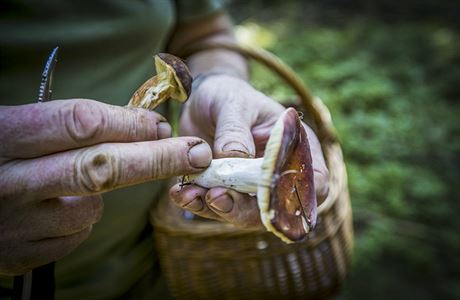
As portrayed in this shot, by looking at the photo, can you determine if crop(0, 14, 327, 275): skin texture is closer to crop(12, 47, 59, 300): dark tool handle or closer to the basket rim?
crop(12, 47, 59, 300): dark tool handle

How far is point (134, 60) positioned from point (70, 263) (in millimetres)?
508

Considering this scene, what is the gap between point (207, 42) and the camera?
139 centimetres

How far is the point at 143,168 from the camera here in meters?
0.63

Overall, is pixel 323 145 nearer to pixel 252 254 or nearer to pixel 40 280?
→ pixel 252 254

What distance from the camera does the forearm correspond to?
129 cm

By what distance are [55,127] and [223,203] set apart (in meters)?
0.28

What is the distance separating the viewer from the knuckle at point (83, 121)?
1.95 feet

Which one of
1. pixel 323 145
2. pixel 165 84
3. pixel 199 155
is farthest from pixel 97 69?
pixel 323 145

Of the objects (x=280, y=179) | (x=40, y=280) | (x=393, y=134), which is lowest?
(x=393, y=134)

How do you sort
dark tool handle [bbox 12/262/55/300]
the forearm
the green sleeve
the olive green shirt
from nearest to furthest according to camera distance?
1. dark tool handle [bbox 12/262/55/300]
2. the olive green shirt
3. the forearm
4. the green sleeve

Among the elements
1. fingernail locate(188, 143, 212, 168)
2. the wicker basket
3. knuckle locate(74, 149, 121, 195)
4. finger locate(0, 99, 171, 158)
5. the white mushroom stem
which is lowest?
the wicker basket

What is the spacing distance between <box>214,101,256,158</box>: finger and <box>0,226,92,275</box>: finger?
0.29 metres

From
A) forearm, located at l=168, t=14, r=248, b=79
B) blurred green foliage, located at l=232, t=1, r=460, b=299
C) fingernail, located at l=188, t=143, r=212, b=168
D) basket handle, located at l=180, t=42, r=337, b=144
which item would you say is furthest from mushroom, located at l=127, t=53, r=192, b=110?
blurred green foliage, located at l=232, t=1, r=460, b=299

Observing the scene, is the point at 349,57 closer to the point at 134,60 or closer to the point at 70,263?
the point at 134,60
